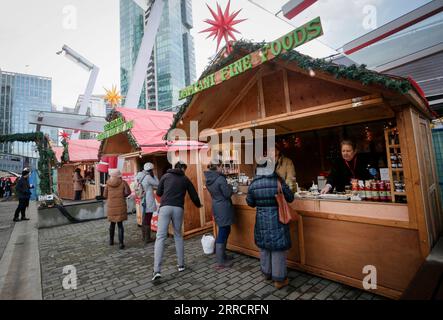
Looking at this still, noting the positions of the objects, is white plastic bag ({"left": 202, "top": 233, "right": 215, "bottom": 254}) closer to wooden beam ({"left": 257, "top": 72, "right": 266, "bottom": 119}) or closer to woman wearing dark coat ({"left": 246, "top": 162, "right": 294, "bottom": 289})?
woman wearing dark coat ({"left": 246, "top": 162, "right": 294, "bottom": 289})

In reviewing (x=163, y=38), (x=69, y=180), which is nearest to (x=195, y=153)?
(x=69, y=180)

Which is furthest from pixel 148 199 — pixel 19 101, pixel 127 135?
pixel 19 101

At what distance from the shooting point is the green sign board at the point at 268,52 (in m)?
2.65

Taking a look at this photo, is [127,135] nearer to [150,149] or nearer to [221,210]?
[150,149]

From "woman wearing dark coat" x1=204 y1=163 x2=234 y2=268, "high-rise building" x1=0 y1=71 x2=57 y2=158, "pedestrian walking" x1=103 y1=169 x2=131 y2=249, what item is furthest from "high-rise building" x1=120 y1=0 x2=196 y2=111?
"woman wearing dark coat" x1=204 y1=163 x2=234 y2=268

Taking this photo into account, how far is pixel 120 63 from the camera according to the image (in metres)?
99.9

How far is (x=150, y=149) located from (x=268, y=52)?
5149mm

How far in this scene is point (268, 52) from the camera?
3297 millimetres

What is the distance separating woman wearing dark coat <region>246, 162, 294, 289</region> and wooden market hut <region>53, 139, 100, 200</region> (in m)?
14.0

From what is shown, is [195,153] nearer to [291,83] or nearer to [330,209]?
[291,83]

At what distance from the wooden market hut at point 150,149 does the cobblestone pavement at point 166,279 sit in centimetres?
96

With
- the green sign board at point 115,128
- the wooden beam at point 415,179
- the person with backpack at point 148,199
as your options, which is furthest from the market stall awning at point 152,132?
the wooden beam at point 415,179

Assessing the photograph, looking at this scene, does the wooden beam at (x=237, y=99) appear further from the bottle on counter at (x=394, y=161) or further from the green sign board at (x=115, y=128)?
the green sign board at (x=115, y=128)

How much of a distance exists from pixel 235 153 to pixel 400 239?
5.13 metres
